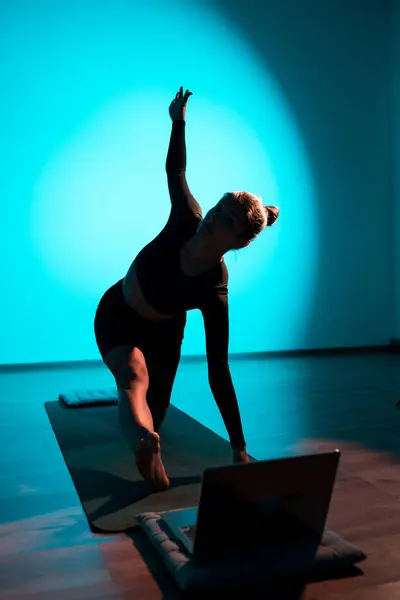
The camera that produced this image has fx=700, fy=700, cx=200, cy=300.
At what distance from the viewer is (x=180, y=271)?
2.15 metres

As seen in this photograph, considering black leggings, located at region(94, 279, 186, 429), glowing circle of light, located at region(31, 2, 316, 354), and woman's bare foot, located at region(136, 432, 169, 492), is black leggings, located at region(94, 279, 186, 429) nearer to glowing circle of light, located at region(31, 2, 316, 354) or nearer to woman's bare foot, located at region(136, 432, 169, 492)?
woman's bare foot, located at region(136, 432, 169, 492)

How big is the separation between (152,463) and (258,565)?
24.4 inches

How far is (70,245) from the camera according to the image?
202 inches

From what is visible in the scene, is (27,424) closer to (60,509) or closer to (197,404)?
(197,404)

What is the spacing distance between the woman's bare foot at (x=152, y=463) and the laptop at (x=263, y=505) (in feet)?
1.22

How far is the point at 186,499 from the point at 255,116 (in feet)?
13.1

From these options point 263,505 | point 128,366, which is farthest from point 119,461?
point 263,505

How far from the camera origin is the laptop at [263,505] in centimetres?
150

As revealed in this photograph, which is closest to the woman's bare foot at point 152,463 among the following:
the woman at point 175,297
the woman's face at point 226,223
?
the woman at point 175,297

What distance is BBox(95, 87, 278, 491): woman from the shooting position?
6.57 feet

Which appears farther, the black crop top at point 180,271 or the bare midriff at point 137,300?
the bare midriff at point 137,300

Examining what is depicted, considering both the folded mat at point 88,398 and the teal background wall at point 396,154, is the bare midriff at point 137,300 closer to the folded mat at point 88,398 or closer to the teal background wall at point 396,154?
the folded mat at point 88,398

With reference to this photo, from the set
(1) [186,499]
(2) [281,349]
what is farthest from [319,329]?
(1) [186,499]

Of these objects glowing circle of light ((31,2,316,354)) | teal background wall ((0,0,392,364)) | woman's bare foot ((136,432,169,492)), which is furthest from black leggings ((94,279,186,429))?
glowing circle of light ((31,2,316,354))
